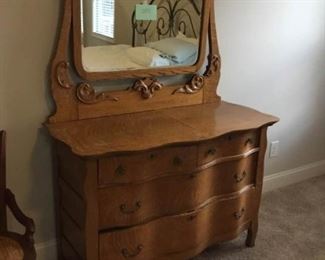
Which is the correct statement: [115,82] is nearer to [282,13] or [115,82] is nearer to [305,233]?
[282,13]

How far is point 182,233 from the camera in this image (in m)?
2.19

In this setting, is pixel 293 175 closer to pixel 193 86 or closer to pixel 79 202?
pixel 193 86

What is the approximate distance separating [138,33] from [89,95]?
426 mm

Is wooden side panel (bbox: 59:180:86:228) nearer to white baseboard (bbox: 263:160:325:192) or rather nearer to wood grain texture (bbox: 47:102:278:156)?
wood grain texture (bbox: 47:102:278:156)

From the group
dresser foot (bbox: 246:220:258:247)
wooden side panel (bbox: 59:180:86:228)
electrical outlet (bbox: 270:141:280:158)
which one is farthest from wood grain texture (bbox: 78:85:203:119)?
electrical outlet (bbox: 270:141:280:158)

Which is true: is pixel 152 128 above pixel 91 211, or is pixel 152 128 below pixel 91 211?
above

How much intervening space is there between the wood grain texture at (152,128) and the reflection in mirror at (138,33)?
273 millimetres

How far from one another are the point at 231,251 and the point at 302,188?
3.63ft

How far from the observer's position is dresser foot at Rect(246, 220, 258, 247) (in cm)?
258

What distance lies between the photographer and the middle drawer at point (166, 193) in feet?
6.34

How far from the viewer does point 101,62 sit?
2.19 meters

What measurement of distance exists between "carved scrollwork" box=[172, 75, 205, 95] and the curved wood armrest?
42.1 inches

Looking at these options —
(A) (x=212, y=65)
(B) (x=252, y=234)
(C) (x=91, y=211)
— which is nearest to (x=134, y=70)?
(A) (x=212, y=65)

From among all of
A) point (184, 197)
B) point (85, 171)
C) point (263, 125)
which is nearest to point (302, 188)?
point (263, 125)
